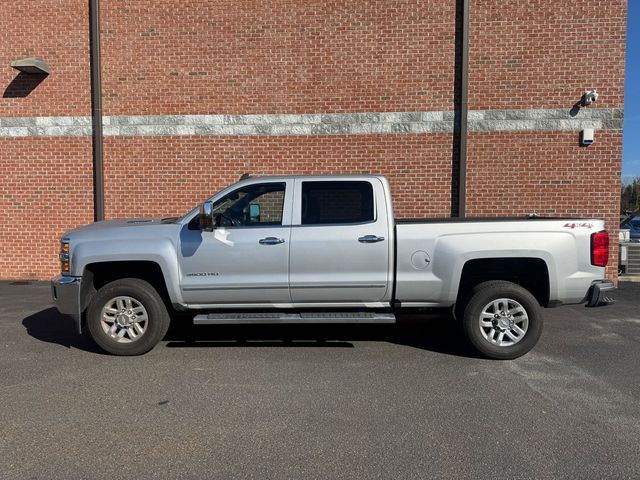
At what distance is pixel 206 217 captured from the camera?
16.8 feet

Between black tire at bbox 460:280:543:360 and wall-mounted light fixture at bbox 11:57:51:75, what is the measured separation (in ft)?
29.9

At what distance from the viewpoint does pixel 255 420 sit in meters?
3.77

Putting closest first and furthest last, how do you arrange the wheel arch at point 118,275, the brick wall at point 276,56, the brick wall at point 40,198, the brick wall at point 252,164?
1. the wheel arch at point 118,275
2. the brick wall at point 276,56
3. the brick wall at point 252,164
4. the brick wall at point 40,198

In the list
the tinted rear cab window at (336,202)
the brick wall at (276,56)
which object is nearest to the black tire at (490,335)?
the tinted rear cab window at (336,202)

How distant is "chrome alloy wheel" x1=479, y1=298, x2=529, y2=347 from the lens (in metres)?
5.18

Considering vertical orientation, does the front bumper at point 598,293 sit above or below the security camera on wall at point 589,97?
below

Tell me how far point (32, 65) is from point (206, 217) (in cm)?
674

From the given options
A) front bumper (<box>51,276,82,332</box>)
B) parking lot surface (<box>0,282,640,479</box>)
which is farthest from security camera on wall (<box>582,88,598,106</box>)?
front bumper (<box>51,276,82,332</box>)

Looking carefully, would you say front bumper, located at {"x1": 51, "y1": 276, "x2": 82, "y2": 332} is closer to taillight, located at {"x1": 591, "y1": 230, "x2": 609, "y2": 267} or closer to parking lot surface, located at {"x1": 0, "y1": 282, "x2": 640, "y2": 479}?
parking lot surface, located at {"x1": 0, "y1": 282, "x2": 640, "y2": 479}

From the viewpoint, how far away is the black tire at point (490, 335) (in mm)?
5141

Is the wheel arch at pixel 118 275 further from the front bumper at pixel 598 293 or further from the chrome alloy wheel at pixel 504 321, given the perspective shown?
the front bumper at pixel 598 293

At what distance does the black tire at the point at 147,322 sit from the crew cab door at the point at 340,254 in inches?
58.5

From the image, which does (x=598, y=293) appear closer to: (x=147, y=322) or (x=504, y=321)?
(x=504, y=321)

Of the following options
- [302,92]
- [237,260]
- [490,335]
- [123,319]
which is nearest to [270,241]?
[237,260]
